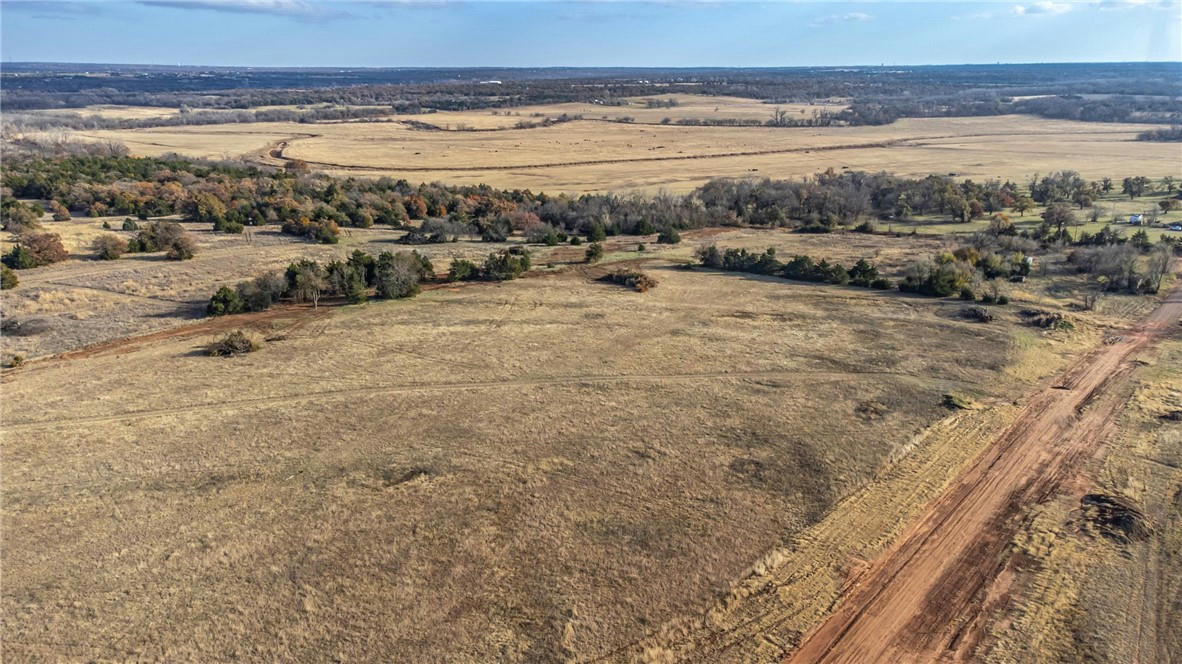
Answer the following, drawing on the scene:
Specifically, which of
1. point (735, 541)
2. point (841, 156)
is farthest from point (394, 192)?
point (841, 156)

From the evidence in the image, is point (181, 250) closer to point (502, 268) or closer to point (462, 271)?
point (462, 271)

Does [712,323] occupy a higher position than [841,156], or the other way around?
[841,156]

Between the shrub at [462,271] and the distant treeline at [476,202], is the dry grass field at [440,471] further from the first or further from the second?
the distant treeline at [476,202]

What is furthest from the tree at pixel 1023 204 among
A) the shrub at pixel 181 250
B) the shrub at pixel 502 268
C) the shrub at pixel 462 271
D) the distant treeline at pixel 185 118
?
the distant treeline at pixel 185 118

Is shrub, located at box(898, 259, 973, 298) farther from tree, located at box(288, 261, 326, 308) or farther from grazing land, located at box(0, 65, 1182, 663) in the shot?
tree, located at box(288, 261, 326, 308)

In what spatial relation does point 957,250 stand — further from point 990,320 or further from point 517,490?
point 517,490

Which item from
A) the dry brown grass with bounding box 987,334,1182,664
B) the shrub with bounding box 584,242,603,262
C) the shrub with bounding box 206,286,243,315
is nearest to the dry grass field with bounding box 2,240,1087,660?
the shrub with bounding box 206,286,243,315
